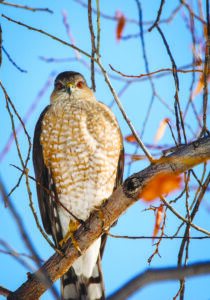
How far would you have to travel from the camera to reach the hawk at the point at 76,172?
410 cm

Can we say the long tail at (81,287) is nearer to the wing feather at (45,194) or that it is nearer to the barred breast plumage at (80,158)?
the wing feather at (45,194)

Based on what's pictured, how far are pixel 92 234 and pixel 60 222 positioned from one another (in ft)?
2.92

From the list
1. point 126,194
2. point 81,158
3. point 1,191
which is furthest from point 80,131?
point 1,191

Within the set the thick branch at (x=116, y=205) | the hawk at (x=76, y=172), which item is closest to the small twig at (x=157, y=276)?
the thick branch at (x=116, y=205)

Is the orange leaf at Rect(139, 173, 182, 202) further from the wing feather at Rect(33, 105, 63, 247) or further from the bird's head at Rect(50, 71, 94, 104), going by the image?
the bird's head at Rect(50, 71, 94, 104)

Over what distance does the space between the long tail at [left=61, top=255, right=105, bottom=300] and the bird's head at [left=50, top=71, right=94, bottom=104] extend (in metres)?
2.08

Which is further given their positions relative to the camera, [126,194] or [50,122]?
[50,122]


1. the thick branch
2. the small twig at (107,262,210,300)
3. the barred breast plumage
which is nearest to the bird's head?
the barred breast plumage

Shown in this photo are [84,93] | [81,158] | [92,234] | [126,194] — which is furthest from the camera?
[84,93]

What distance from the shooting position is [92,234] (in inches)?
137

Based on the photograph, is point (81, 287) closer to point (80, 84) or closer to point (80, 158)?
point (80, 158)

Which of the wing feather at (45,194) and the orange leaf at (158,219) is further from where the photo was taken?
the wing feather at (45,194)

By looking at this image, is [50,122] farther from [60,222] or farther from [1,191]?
[1,191]

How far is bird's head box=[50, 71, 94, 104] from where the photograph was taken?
189 inches
